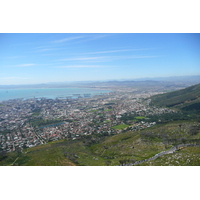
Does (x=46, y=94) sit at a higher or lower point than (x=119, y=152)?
higher

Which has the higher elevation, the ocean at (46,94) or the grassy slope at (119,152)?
the ocean at (46,94)

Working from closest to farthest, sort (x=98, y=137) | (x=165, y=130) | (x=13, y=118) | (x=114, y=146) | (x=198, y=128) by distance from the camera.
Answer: (x=114, y=146) < (x=198, y=128) < (x=165, y=130) < (x=98, y=137) < (x=13, y=118)

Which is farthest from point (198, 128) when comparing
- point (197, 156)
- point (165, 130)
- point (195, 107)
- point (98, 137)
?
point (195, 107)

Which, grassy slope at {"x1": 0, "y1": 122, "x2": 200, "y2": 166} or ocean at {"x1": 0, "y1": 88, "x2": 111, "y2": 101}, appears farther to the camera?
ocean at {"x1": 0, "y1": 88, "x2": 111, "y2": 101}

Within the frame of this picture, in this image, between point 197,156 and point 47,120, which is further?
point 47,120

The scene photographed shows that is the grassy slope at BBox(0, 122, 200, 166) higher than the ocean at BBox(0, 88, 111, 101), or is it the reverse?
the ocean at BBox(0, 88, 111, 101)

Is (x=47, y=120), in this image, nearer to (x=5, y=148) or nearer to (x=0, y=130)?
(x=0, y=130)

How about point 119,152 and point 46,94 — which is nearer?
point 119,152

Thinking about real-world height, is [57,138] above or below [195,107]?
below

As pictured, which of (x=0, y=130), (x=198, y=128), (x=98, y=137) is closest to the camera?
(x=198, y=128)

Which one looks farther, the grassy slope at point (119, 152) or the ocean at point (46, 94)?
the ocean at point (46, 94)
